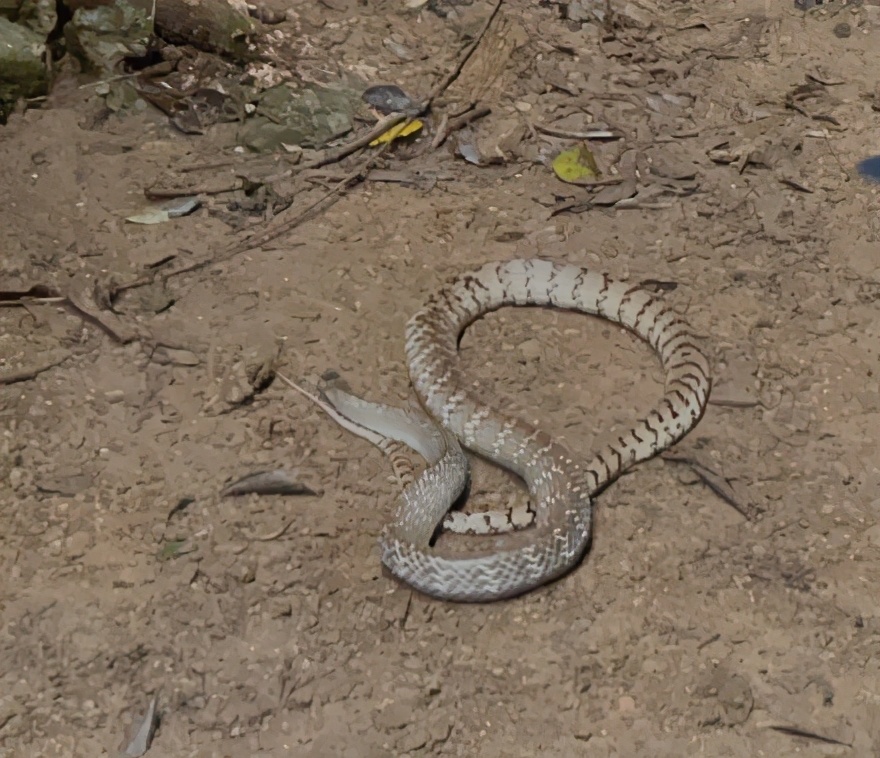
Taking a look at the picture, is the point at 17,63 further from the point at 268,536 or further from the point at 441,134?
the point at 268,536

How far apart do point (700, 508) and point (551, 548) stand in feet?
2.68

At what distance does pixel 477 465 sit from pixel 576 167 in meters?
2.43

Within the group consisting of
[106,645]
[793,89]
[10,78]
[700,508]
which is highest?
[793,89]

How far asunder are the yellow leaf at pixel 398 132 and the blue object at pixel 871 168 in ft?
9.40

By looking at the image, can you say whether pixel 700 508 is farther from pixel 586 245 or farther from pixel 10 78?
pixel 10 78

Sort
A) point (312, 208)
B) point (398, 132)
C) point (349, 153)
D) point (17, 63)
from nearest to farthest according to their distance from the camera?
point (312, 208)
point (17, 63)
point (349, 153)
point (398, 132)

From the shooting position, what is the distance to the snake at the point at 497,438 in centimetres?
379

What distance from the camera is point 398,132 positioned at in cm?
601

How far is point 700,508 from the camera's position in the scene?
4195 millimetres

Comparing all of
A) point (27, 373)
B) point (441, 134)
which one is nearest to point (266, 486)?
point (27, 373)

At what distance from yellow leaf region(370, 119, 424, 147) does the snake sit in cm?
134

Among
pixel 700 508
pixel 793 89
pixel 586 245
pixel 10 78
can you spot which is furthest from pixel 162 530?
pixel 793 89

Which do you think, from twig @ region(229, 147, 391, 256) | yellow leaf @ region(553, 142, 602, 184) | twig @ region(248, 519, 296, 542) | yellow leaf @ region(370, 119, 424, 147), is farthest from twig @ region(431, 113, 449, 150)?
twig @ region(248, 519, 296, 542)

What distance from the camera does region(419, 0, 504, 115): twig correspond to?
628 cm
